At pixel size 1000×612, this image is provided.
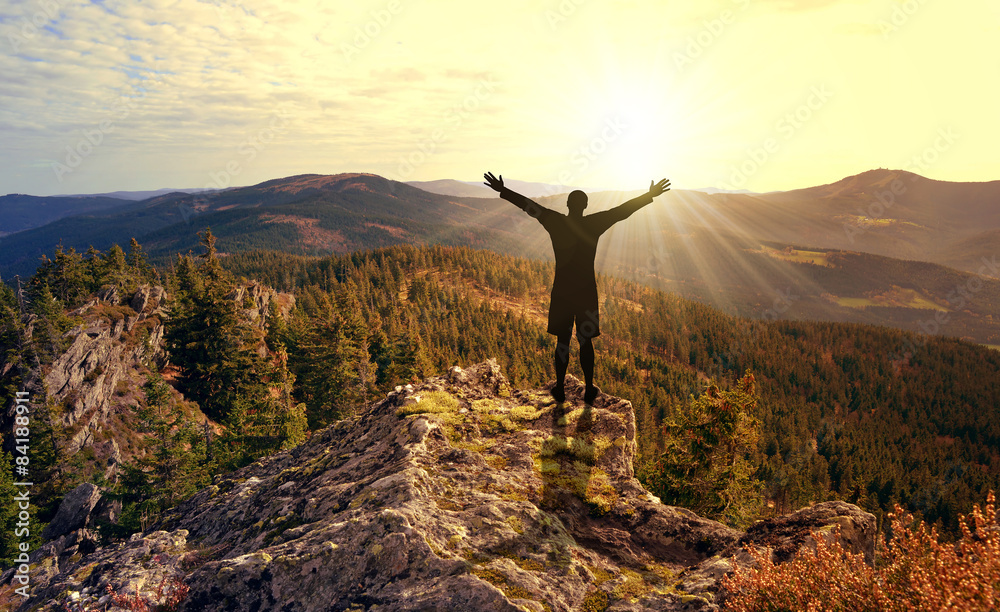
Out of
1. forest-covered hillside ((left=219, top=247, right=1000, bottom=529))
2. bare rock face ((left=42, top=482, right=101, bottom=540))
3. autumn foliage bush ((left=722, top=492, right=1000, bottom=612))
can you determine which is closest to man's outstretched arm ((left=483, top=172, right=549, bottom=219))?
autumn foliage bush ((left=722, top=492, right=1000, bottom=612))

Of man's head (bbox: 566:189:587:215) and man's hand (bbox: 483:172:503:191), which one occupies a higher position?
man's hand (bbox: 483:172:503:191)

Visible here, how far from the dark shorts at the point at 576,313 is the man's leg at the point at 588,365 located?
10.8 inches

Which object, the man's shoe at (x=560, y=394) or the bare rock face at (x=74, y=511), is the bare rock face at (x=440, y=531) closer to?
the man's shoe at (x=560, y=394)

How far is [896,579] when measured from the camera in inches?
186

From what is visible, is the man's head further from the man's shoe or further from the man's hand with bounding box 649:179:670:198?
the man's shoe

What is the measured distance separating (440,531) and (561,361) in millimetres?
5357

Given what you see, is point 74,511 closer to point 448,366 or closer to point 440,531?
point 440,531

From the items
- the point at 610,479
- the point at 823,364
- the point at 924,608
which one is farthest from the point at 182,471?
the point at 823,364

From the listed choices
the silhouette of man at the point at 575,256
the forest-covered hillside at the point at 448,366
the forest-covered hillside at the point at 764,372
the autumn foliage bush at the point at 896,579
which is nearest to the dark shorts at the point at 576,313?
the silhouette of man at the point at 575,256

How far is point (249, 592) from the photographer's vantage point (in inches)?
238

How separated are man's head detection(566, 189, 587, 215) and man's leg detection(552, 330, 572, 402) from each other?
287cm

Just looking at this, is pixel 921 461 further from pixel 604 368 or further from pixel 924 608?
pixel 924 608

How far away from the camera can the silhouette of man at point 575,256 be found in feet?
32.6

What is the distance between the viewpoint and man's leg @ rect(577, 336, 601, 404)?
1041 centimetres
